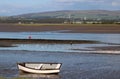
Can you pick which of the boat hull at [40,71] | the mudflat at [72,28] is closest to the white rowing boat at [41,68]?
the boat hull at [40,71]

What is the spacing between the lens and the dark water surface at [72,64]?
102ft

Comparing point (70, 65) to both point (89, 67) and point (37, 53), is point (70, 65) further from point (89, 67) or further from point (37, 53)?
point (37, 53)

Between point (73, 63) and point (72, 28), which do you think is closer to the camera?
point (73, 63)

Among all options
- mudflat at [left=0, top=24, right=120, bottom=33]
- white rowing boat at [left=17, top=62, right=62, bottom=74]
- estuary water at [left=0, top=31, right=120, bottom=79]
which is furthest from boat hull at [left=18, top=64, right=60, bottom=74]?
mudflat at [left=0, top=24, right=120, bottom=33]

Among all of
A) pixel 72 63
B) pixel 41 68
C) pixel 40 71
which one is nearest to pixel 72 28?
pixel 72 63

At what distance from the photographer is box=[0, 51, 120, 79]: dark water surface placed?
31.0 m

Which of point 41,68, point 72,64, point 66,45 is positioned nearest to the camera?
point 41,68

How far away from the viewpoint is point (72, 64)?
122 feet

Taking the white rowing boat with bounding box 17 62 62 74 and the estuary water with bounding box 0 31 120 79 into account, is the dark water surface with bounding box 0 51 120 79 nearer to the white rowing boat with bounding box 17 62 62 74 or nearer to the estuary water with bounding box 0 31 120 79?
the estuary water with bounding box 0 31 120 79

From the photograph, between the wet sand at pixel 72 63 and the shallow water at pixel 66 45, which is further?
the shallow water at pixel 66 45

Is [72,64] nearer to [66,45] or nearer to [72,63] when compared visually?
[72,63]

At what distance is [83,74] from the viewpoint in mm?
31375

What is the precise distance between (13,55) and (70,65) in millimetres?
10338

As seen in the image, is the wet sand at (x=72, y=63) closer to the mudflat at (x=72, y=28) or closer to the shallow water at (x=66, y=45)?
the shallow water at (x=66, y=45)
